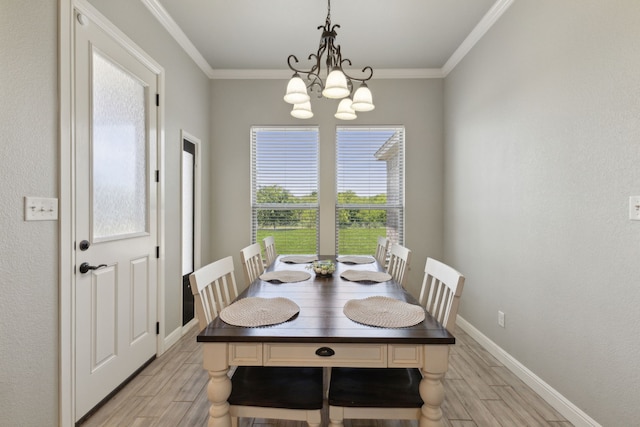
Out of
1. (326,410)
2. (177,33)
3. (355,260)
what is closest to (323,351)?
(326,410)

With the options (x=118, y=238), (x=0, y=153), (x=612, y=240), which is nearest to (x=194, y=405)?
(x=118, y=238)

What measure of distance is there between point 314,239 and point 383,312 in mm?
2727

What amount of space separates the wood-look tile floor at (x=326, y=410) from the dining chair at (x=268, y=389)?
1.70 feet

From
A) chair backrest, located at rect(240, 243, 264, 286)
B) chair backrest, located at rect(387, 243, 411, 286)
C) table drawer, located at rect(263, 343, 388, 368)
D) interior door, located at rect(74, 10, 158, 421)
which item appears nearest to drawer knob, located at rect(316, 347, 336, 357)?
table drawer, located at rect(263, 343, 388, 368)

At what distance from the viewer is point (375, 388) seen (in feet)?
4.76

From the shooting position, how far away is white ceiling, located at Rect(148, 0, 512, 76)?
2744 millimetres

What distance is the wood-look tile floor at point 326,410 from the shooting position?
1.90 meters

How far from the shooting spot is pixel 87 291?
1.94m

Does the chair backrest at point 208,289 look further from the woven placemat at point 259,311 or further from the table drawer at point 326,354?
the table drawer at point 326,354

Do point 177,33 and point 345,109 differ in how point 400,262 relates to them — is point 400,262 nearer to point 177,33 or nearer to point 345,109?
point 345,109

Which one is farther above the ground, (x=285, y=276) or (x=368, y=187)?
(x=368, y=187)

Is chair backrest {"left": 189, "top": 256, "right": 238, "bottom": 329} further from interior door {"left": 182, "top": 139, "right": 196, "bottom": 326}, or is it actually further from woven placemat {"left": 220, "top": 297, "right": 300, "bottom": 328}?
interior door {"left": 182, "top": 139, "right": 196, "bottom": 326}

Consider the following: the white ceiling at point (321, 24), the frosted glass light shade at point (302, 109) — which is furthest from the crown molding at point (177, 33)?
the frosted glass light shade at point (302, 109)

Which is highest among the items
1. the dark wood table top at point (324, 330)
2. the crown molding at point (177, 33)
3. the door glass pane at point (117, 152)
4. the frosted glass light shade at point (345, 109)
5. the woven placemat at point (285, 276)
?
the crown molding at point (177, 33)
